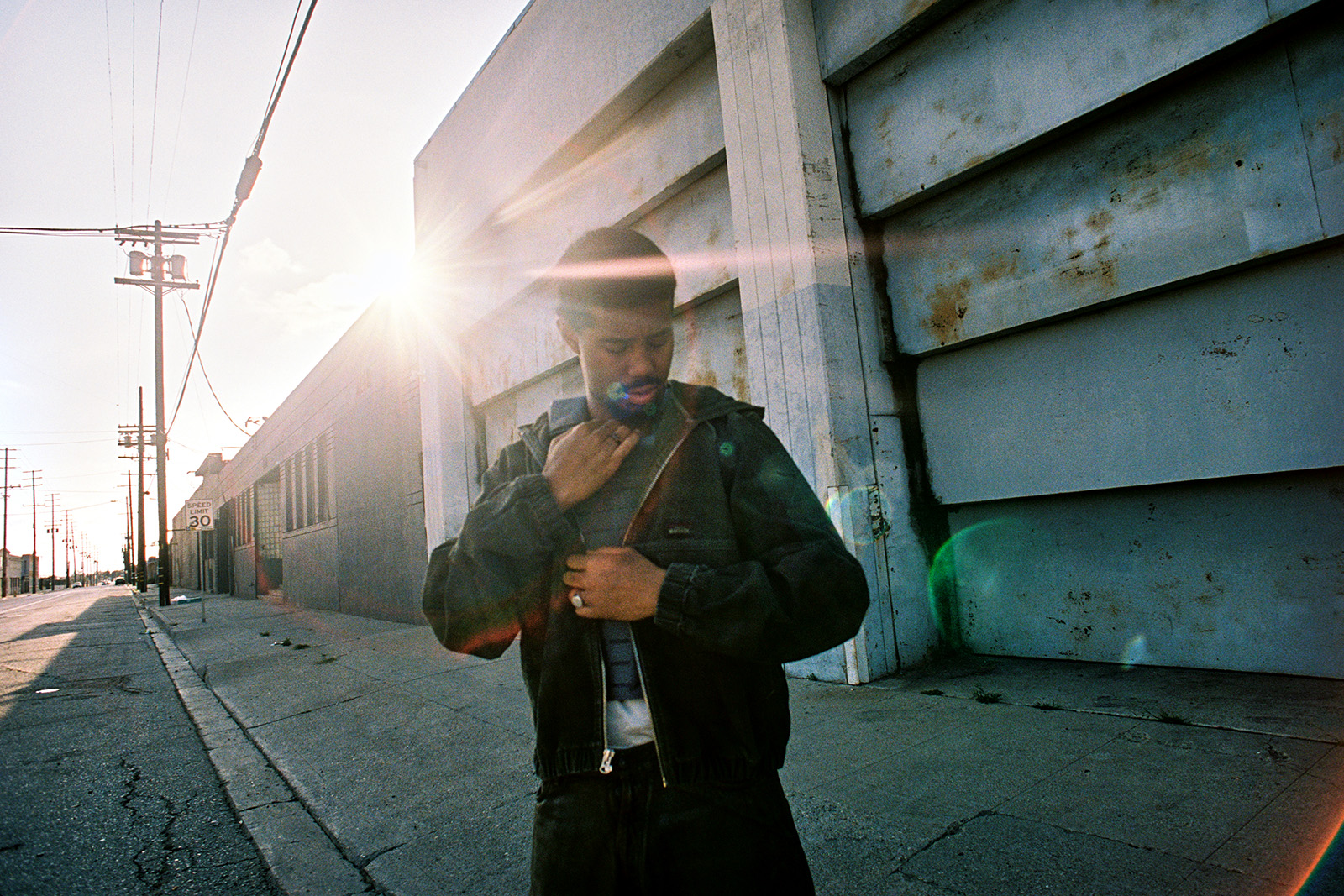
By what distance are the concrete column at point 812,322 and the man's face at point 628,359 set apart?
10.5 ft

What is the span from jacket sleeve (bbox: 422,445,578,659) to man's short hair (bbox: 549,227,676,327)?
13.5 inches

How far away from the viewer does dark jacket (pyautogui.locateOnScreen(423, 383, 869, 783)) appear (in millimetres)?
1190

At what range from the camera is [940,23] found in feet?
14.6

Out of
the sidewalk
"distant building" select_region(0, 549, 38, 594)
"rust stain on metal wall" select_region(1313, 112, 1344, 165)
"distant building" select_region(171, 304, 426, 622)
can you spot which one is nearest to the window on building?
"distant building" select_region(171, 304, 426, 622)

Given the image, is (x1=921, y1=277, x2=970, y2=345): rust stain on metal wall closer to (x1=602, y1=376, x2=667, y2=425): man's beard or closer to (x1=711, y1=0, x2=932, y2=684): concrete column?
(x1=711, y1=0, x2=932, y2=684): concrete column

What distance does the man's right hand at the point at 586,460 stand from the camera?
130 centimetres

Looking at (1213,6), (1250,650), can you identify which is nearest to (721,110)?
(1213,6)

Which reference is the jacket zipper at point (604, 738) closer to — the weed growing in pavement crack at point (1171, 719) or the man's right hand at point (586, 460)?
the man's right hand at point (586, 460)

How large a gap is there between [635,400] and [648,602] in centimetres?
38

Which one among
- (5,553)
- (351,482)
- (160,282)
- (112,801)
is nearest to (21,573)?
(5,553)

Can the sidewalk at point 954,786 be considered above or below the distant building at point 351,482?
below

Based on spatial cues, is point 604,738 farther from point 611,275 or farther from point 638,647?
point 611,275

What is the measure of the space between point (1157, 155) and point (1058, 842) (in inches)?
128

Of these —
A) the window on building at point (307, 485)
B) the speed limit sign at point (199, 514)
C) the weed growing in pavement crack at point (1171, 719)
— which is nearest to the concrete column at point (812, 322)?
the weed growing in pavement crack at point (1171, 719)
